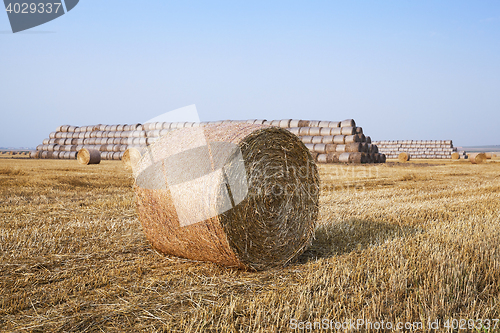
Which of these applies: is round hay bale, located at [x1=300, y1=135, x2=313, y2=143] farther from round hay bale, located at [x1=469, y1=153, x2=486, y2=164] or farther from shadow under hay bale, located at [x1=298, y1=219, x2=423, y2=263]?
shadow under hay bale, located at [x1=298, y1=219, x2=423, y2=263]

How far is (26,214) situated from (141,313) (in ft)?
13.9

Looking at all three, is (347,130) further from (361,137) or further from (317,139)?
(317,139)

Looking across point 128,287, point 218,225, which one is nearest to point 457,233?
point 218,225

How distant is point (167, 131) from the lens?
15.6m

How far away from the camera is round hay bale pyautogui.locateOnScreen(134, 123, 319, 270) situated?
369 centimetres

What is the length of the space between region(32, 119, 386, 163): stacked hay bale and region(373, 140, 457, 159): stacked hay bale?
12154 millimetres

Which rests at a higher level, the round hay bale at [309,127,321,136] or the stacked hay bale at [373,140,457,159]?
the round hay bale at [309,127,321,136]

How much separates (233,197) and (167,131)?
12451 millimetres

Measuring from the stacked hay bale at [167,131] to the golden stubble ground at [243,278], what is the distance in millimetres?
7386

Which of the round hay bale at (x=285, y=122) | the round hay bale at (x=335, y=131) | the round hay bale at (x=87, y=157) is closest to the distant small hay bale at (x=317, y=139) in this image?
the round hay bale at (x=335, y=131)

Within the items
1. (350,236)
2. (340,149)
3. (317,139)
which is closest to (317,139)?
(317,139)

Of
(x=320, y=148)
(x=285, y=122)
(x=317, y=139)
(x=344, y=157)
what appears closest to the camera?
(x=344, y=157)

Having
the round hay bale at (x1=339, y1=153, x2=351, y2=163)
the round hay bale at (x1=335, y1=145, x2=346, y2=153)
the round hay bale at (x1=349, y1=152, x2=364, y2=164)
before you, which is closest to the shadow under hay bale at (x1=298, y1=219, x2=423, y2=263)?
the round hay bale at (x1=349, y1=152, x2=364, y2=164)

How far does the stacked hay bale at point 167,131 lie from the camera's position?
812 inches
